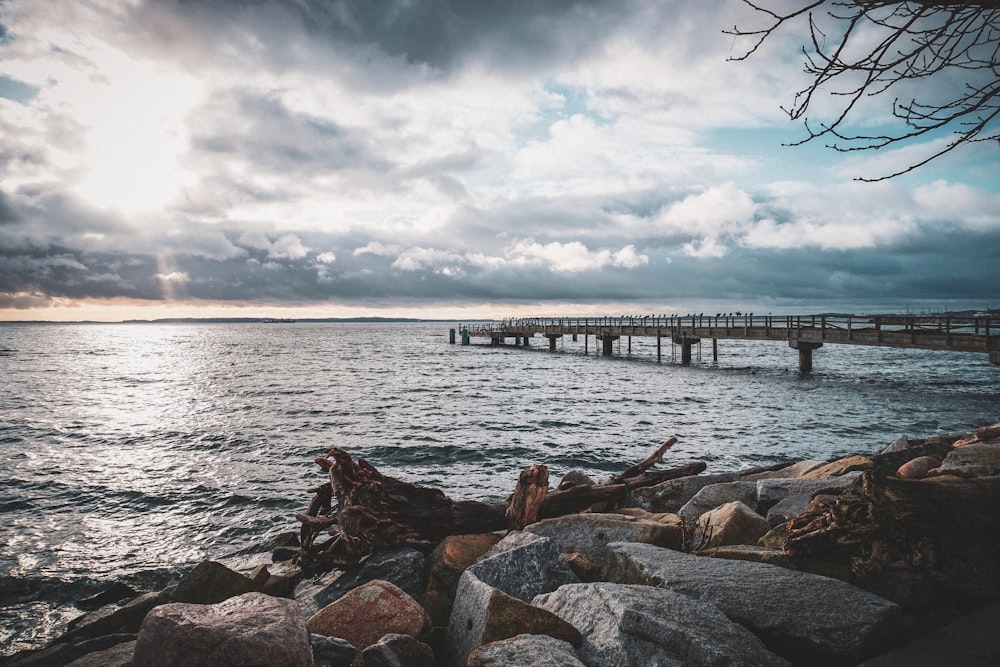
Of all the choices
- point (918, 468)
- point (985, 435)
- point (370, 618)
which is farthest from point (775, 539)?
point (985, 435)

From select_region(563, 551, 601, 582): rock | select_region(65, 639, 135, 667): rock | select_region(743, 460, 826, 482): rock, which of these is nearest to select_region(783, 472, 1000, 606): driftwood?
select_region(563, 551, 601, 582): rock

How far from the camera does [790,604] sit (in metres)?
3.41

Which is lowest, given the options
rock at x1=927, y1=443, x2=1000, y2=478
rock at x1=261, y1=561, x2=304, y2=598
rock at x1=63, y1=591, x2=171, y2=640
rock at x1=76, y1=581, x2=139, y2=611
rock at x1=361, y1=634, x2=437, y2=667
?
rock at x1=76, y1=581, x2=139, y2=611

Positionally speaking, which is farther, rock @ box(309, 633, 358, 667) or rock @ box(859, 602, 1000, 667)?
rock @ box(309, 633, 358, 667)

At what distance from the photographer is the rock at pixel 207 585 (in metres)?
5.46

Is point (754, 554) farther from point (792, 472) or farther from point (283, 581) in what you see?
point (792, 472)

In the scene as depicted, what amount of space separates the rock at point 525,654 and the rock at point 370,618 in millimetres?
1260

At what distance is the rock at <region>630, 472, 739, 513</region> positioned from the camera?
29.3ft

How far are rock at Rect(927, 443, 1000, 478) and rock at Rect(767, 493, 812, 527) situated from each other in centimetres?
151

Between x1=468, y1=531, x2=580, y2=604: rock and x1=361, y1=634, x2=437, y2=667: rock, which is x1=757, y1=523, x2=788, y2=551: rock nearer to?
x1=468, y1=531, x2=580, y2=604: rock

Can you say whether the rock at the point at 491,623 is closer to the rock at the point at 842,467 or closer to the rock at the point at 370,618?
the rock at the point at 370,618

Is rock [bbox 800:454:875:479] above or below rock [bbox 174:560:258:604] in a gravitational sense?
above

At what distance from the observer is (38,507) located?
11.6 m

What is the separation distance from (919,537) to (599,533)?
275 cm
